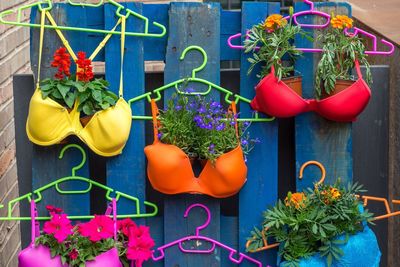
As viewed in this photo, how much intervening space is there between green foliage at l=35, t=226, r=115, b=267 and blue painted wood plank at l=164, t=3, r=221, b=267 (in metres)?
0.37

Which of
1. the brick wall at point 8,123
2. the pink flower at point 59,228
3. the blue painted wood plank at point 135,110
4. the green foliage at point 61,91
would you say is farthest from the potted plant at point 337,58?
the brick wall at point 8,123

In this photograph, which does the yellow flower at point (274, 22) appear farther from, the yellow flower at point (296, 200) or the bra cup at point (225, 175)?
the yellow flower at point (296, 200)

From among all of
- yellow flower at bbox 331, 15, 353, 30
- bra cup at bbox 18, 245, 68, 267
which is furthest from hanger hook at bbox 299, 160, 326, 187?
bra cup at bbox 18, 245, 68, 267

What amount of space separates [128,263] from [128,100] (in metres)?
0.71

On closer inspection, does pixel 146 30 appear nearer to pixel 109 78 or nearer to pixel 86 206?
pixel 109 78

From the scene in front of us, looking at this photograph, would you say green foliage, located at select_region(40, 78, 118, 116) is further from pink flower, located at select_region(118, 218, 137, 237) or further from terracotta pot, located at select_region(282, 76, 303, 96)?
terracotta pot, located at select_region(282, 76, 303, 96)

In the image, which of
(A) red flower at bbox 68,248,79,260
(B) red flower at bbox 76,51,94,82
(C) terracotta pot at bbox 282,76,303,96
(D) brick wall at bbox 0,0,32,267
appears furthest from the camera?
(D) brick wall at bbox 0,0,32,267

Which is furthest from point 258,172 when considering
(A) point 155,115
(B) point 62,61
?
(B) point 62,61

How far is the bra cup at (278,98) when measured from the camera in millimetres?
3398

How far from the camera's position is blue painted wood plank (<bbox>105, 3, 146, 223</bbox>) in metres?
3.54

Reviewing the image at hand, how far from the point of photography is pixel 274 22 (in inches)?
135

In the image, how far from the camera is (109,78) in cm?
355

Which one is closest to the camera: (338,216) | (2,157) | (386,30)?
(338,216)

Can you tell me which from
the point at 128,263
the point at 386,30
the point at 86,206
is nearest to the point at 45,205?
the point at 86,206
